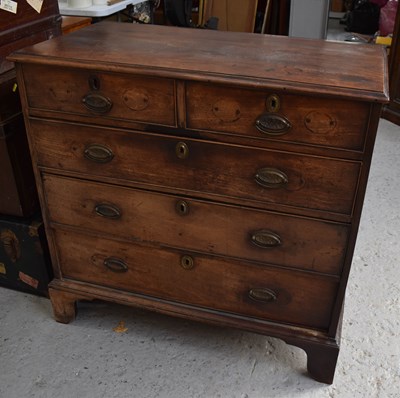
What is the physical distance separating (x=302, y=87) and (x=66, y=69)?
0.64 meters

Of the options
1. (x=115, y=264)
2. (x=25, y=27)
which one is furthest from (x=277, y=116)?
(x=25, y=27)

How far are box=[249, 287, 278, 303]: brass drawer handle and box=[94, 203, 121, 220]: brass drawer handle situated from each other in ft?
1.57

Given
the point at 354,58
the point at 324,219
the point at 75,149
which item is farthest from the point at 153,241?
the point at 354,58

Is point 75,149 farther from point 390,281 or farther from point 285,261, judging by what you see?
point 390,281

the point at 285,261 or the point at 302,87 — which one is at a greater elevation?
the point at 302,87

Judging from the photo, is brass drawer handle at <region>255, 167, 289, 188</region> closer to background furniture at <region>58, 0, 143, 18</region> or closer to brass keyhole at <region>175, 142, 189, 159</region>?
brass keyhole at <region>175, 142, 189, 159</region>

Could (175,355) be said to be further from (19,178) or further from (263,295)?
(19,178)

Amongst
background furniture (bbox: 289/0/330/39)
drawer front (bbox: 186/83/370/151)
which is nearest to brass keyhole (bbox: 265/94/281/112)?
drawer front (bbox: 186/83/370/151)

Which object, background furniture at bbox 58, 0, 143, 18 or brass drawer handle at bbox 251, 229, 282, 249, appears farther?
background furniture at bbox 58, 0, 143, 18

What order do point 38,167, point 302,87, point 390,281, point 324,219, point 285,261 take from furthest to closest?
point 390,281, point 38,167, point 285,261, point 324,219, point 302,87

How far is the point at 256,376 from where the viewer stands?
1708 millimetres

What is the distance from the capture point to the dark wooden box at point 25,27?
176cm

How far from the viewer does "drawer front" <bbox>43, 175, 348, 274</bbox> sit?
148 cm

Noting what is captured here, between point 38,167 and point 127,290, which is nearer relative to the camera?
point 38,167
